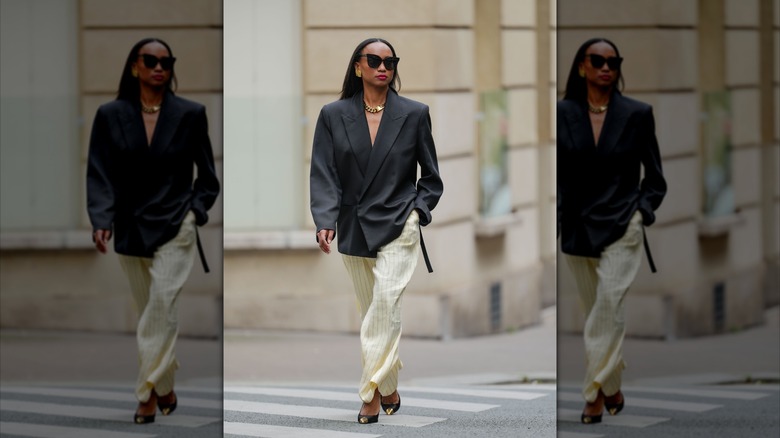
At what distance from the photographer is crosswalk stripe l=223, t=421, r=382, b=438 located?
8.38 meters

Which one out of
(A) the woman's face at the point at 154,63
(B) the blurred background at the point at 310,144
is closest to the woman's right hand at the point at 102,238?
(A) the woman's face at the point at 154,63

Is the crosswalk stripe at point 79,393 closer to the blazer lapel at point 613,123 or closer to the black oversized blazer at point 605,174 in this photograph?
the black oversized blazer at point 605,174

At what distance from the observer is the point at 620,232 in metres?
5.95

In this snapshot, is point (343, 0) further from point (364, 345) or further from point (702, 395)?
point (702, 395)

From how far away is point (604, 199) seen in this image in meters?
5.97

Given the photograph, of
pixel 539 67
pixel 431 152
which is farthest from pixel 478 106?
pixel 431 152

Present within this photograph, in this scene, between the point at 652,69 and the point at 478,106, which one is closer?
the point at 652,69

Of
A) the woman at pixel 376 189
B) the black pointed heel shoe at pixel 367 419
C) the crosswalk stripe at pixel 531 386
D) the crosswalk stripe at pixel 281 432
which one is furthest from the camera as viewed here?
the crosswalk stripe at pixel 531 386

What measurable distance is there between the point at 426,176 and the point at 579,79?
346 centimetres

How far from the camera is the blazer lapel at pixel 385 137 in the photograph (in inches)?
363

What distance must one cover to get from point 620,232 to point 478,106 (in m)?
8.96

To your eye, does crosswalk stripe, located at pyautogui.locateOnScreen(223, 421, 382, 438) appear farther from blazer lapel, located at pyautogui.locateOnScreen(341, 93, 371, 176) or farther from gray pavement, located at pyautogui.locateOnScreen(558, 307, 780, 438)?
gray pavement, located at pyautogui.locateOnScreen(558, 307, 780, 438)

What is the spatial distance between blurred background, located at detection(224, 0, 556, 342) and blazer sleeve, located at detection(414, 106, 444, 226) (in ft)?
15.0

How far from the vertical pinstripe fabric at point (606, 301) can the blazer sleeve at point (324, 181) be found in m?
3.27
